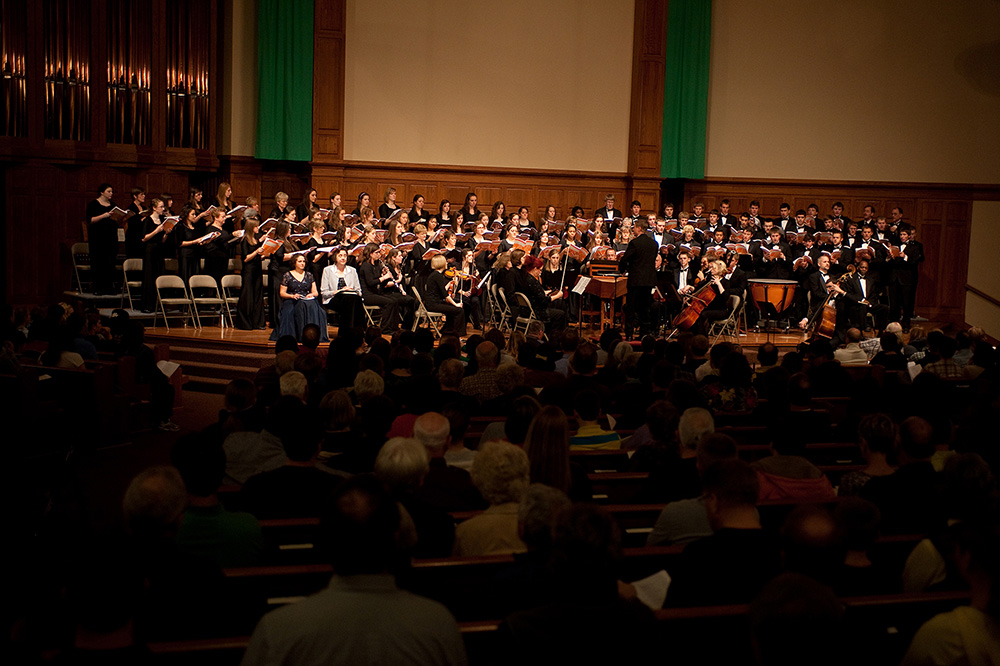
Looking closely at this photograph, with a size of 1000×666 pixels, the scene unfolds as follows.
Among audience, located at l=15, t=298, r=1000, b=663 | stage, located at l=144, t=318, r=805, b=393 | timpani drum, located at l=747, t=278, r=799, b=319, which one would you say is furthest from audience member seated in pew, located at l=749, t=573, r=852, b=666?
timpani drum, located at l=747, t=278, r=799, b=319

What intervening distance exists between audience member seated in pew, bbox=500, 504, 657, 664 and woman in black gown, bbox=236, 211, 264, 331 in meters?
9.78

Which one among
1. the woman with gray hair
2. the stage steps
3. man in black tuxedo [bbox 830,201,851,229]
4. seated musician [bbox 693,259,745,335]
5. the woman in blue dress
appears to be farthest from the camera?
man in black tuxedo [bbox 830,201,851,229]

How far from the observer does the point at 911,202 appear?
1645cm

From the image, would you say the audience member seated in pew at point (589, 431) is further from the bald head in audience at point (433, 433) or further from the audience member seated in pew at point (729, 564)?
the audience member seated in pew at point (729, 564)

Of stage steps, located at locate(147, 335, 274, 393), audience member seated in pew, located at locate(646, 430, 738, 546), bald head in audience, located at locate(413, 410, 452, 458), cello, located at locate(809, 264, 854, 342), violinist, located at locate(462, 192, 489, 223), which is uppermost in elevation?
violinist, located at locate(462, 192, 489, 223)

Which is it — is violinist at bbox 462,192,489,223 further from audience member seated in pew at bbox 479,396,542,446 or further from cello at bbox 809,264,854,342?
audience member seated in pew at bbox 479,396,542,446

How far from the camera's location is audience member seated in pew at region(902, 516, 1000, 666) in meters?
2.12

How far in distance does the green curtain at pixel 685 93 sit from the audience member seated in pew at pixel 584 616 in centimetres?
1439

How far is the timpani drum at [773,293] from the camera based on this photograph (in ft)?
39.8

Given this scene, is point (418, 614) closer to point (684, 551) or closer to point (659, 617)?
point (659, 617)

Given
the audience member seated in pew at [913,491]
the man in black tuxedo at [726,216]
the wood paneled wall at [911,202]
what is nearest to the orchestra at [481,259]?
the man in black tuxedo at [726,216]

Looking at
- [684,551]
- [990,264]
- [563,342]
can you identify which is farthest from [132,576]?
[990,264]

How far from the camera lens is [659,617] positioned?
8.01ft

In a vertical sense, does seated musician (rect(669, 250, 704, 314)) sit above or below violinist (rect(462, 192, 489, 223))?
below
